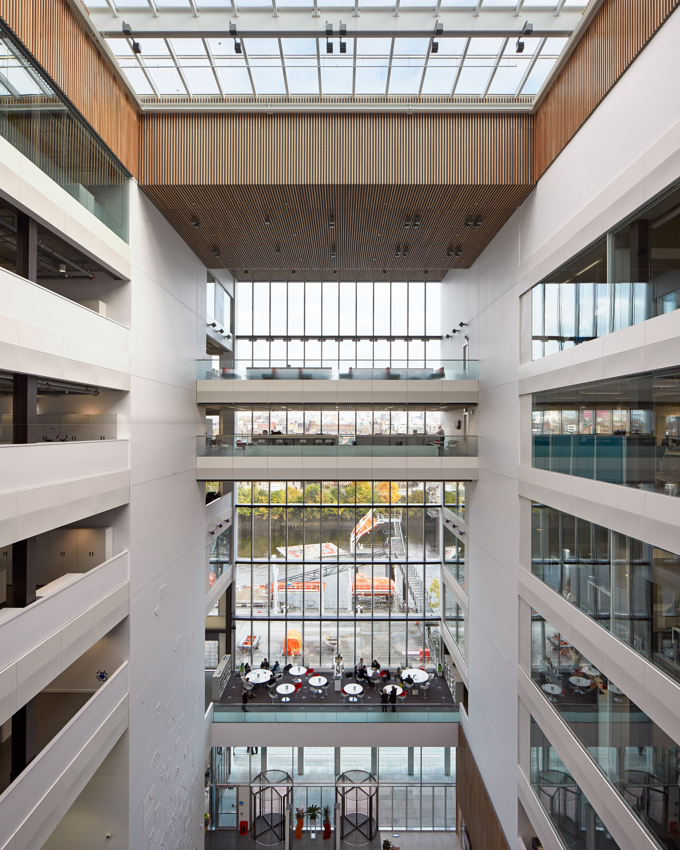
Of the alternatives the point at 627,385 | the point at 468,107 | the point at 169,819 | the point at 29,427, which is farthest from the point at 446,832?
the point at 468,107

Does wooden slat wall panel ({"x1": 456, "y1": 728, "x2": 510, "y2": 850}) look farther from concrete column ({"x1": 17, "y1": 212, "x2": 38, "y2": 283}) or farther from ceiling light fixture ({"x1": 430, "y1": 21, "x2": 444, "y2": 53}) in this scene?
ceiling light fixture ({"x1": 430, "y1": 21, "x2": 444, "y2": 53})

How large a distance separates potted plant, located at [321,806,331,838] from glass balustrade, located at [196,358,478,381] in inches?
616

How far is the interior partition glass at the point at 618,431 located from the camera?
5586mm

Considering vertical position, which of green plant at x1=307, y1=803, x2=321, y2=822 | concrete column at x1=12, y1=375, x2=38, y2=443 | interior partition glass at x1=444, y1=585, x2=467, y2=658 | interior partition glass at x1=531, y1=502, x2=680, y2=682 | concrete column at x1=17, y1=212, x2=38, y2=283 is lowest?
green plant at x1=307, y1=803, x2=321, y2=822

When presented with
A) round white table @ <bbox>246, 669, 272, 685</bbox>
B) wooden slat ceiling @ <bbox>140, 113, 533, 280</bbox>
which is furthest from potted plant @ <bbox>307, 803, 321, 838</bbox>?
wooden slat ceiling @ <bbox>140, 113, 533, 280</bbox>

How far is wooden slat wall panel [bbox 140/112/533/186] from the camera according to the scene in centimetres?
975

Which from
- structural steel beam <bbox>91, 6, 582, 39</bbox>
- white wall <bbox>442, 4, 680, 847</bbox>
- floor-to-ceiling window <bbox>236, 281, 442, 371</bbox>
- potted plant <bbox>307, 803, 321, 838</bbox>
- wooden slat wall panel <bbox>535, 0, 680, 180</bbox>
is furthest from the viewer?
floor-to-ceiling window <bbox>236, 281, 442, 371</bbox>

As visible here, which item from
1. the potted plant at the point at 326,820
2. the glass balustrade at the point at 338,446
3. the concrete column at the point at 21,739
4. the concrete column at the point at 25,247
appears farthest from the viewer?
the potted plant at the point at 326,820

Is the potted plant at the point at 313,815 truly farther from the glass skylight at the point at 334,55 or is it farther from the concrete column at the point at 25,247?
the glass skylight at the point at 334,55

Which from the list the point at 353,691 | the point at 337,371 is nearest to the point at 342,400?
the point at 337,371

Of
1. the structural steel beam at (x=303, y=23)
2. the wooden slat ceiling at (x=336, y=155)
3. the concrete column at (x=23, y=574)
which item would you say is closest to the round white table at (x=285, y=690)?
the concrete column at (x=23, y=574)

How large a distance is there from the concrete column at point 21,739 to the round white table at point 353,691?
1269 cm

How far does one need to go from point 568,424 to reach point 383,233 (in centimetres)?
730

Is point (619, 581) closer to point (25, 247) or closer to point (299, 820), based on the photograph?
point (25, 247)
